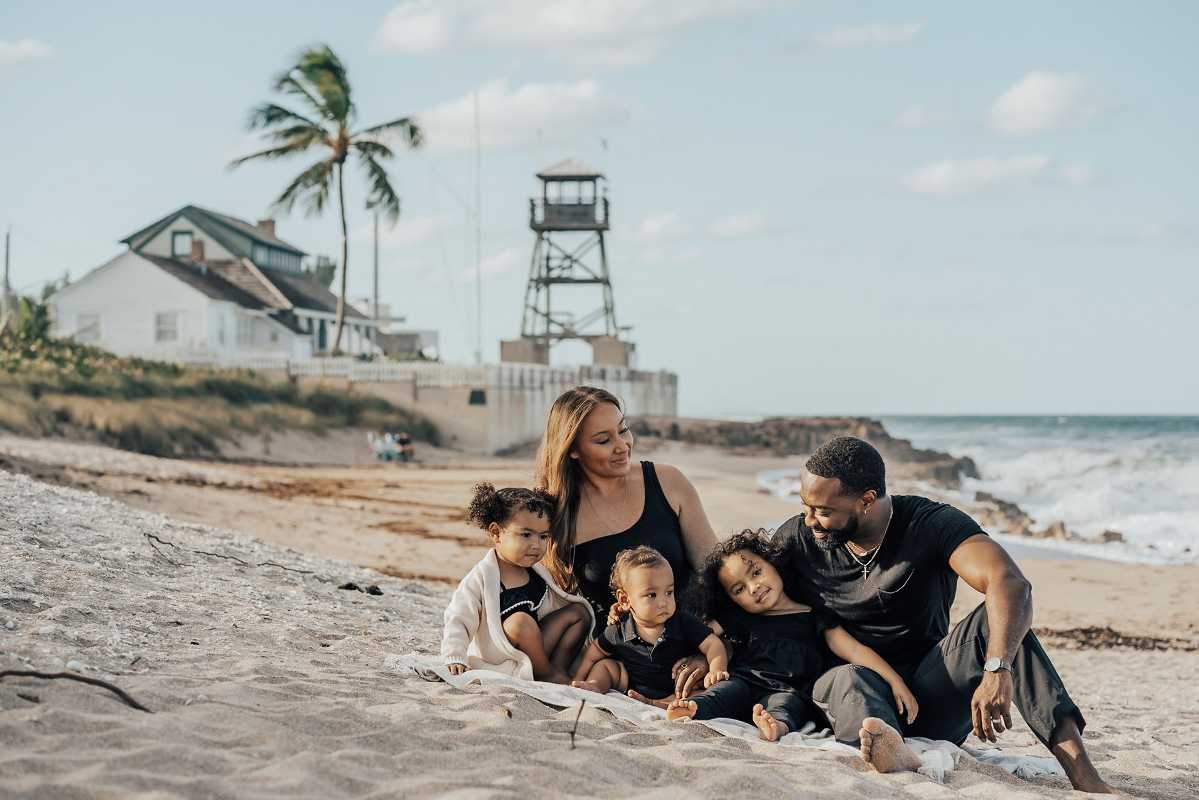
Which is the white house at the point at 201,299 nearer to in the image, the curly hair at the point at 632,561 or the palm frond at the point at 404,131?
the palm frond at the point at 404,131

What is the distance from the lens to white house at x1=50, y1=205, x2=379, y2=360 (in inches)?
1442

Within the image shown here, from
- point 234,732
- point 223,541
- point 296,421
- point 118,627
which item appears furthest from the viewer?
point 296,421

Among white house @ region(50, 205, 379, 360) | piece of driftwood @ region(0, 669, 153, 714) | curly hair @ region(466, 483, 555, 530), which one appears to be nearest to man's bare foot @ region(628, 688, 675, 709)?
curly hair @ region(466, 483, 555, 530)

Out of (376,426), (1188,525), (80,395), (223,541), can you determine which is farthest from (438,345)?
(223,541)

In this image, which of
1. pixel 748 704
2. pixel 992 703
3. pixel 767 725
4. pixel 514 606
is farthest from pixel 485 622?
pixel 992 703

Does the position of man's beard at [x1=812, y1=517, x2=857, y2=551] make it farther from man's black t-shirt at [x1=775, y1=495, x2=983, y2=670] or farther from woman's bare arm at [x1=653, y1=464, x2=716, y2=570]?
woman's bare arm at [x1=653, y1=464, x2=716, y2=570]

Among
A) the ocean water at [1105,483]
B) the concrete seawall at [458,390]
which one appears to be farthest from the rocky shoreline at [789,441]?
the concrete seawall at [458,390]

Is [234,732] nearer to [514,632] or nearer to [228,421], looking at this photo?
[514,632]

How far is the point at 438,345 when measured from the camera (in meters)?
57.9

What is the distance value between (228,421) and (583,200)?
16073 millimetres

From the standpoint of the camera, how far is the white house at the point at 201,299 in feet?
120

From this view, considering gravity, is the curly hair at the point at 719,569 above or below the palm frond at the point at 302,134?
below

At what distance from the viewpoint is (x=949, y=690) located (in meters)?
4.29

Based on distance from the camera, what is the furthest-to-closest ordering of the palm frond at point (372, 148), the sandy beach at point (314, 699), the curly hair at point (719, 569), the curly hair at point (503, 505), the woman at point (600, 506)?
the palm frond at point (372, 148) < the woman at point (600, 506) < the curly hair at point (503, 505) < the curly hair at point (719, 569) < the sandy beach at point (314, 699)
